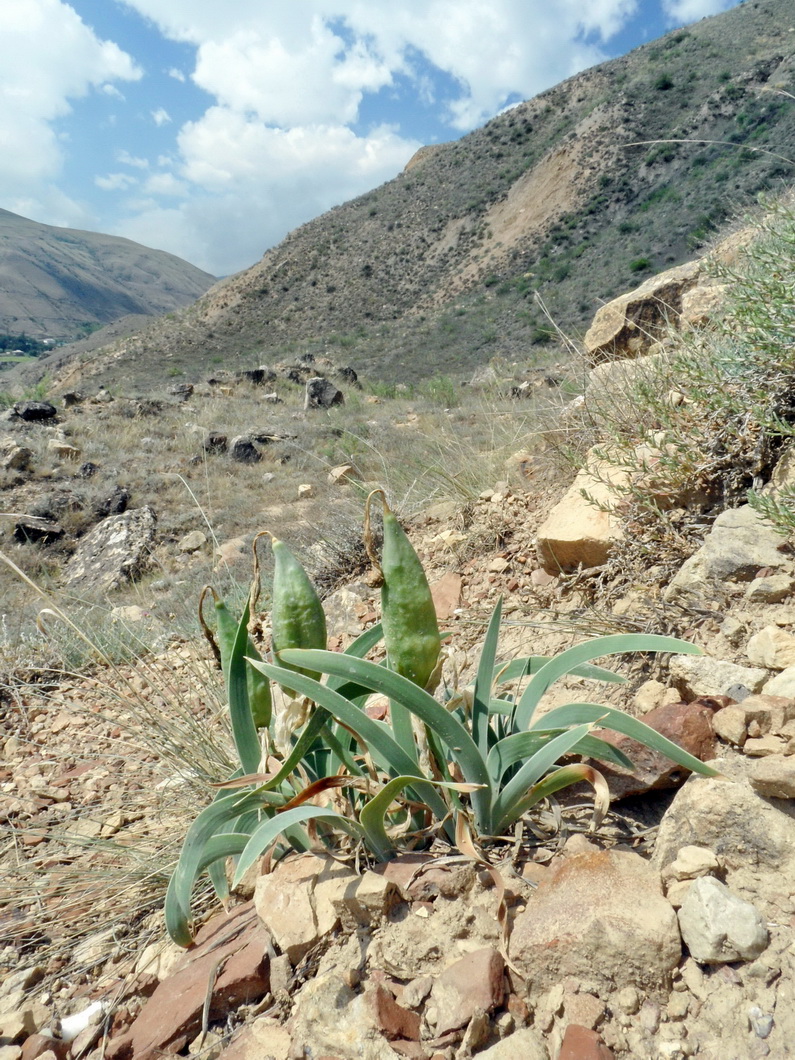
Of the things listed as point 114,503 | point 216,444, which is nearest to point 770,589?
point 114,503

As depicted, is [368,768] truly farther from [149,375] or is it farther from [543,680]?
[149,375]

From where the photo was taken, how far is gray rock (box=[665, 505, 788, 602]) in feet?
5.75

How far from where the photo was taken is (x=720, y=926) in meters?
0.88

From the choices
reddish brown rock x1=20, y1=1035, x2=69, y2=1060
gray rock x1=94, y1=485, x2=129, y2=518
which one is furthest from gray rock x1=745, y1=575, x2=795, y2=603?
gray rock x1=94, y1=485, x2=129, y2=518

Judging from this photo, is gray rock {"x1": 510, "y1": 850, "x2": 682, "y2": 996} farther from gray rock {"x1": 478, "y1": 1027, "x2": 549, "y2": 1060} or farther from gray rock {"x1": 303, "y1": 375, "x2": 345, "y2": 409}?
gray rock {"x1": 303, "y1": 375, "x2": 345, "y2": 409}

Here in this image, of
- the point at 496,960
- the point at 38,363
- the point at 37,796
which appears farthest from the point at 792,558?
the point at 38,363

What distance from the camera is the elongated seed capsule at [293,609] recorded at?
1124 millimetres

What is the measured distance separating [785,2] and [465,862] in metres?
45.9

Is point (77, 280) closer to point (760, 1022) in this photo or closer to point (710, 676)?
point (710, 676)

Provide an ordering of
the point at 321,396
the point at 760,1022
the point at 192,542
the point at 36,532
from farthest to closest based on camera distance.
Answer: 1. the point at 321,396
2. the point at 36,532
3. the point at 192,542
4. the point at 760,1022

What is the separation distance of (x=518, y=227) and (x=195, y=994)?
3859 centimetres

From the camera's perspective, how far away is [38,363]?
34625 millimetres

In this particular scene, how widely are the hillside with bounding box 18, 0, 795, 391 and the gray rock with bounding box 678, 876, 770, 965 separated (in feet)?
75.2

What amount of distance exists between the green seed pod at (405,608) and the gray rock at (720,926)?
512 mm
